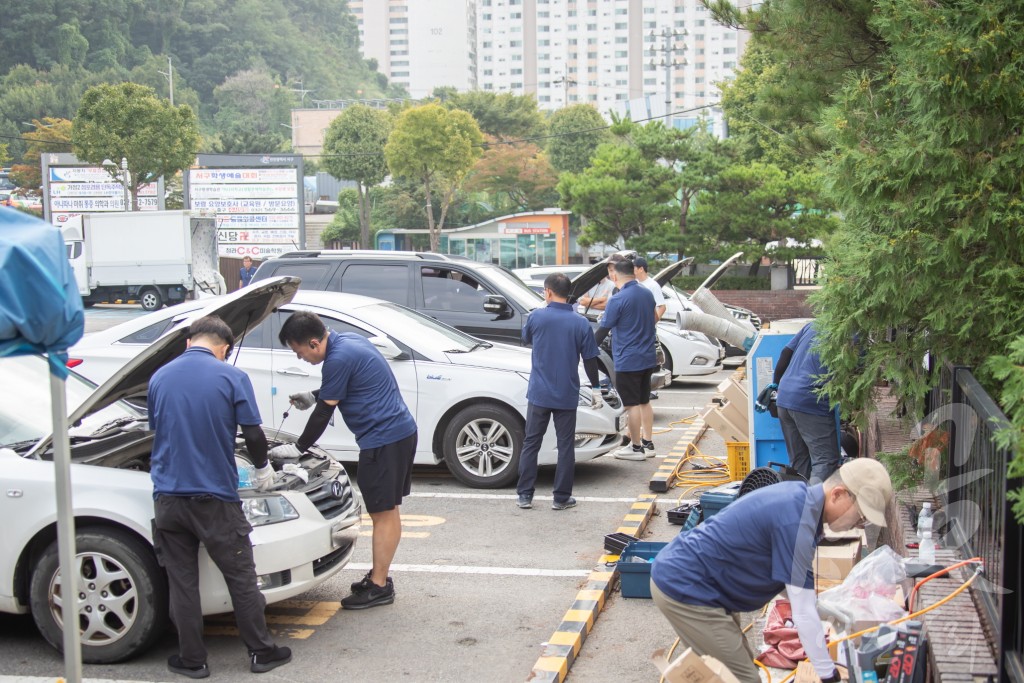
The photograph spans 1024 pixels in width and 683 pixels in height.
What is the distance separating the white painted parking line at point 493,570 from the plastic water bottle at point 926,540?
8.48ft

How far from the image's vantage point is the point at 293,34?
135 metres

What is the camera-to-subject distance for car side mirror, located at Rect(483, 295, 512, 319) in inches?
460

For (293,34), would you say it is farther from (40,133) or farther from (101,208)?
(101,208)

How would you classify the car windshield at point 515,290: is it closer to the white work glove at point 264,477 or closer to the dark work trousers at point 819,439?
the dark work trousers at point 819,439

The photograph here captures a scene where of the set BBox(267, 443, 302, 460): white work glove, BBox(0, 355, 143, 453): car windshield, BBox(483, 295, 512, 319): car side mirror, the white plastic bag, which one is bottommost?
the white plastic bag

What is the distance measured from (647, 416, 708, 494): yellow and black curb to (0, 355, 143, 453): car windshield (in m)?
4.40

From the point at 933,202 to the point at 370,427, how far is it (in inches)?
133

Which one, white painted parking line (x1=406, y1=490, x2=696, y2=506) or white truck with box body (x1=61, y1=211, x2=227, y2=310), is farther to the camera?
white truck with box body (x1=61, y1=211, x2=227, y2=310)

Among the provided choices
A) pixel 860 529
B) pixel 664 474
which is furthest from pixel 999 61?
pixel 664 474

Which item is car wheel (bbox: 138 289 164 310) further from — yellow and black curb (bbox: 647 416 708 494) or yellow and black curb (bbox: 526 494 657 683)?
yellow and black curb (bbox: 526 494 657 683)

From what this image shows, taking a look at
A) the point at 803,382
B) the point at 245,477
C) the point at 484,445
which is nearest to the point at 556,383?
the point at 484,445

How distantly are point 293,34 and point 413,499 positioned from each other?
443 feet

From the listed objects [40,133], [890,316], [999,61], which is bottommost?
[890,316]

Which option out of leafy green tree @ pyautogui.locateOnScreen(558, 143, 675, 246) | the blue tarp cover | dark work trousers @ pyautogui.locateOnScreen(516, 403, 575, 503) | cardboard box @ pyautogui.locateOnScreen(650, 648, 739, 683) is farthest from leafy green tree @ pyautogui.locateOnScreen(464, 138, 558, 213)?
the blue tarp cover
